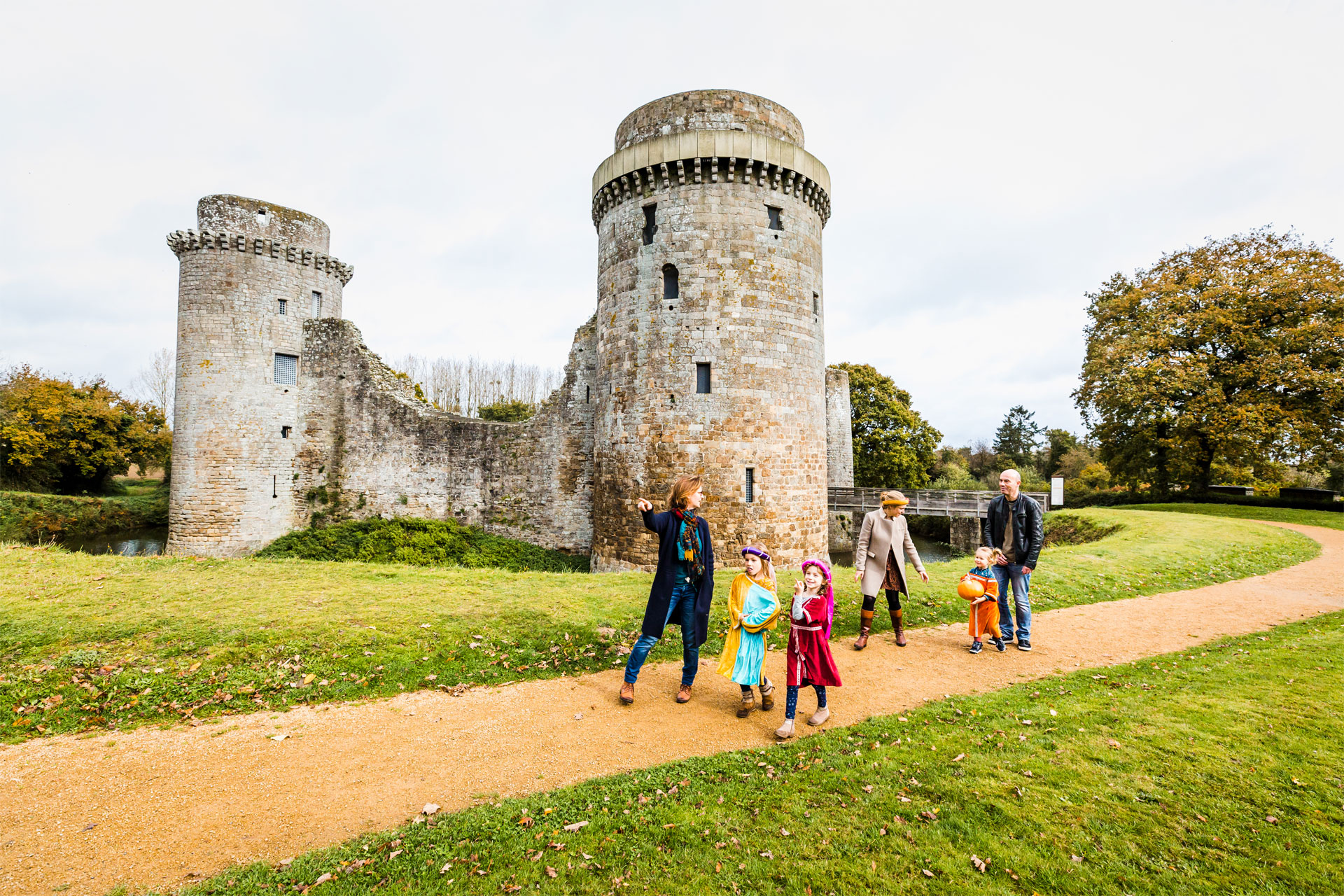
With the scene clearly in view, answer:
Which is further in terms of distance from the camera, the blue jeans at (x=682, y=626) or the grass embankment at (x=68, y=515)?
the grass embankment at (x=68, y=515)

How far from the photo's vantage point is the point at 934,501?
2402cm

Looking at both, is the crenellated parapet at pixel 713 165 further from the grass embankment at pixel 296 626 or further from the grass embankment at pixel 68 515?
the grass embankment at pixel 68 515

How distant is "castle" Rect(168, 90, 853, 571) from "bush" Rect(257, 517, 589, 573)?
0.49 meters

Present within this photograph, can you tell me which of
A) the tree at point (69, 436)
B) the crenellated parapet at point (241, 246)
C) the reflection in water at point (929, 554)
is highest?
the crenellated parapet at point (241, 246)

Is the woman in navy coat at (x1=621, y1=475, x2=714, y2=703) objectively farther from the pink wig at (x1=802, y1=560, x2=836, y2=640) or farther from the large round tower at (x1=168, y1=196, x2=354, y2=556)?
the large round tower at (x1=168, y1=196, x2=354, y2=556)

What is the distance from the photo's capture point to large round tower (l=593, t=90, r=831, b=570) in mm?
14594

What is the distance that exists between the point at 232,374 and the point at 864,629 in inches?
835

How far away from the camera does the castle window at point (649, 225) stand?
15297mm

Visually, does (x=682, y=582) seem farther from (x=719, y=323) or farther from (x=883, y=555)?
(x=719, y=323)

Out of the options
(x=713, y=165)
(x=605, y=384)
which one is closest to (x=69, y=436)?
(x=605, y=384)

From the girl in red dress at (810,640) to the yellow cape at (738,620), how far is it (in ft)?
0.89

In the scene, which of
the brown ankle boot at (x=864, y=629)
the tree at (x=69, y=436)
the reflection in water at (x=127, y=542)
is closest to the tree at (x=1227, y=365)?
the brown ankle boot at (x=864, y=629)

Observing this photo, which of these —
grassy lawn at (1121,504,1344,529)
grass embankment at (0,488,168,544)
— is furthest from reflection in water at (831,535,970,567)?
grass embankment at (0,488,168,544)

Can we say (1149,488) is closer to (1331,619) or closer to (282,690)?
(1331,619)
